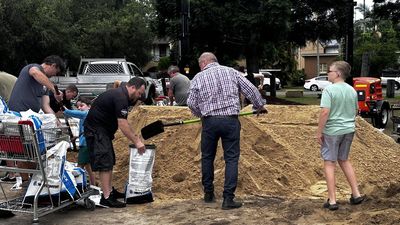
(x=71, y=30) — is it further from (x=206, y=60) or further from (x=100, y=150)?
(x=100, y=150)

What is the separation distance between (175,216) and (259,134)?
2960 mm

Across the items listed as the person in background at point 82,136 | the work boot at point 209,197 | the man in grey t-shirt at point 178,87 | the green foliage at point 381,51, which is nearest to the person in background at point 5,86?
the person in background at point 82,136

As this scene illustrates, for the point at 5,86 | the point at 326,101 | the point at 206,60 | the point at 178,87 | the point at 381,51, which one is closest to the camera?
the point at 326,101

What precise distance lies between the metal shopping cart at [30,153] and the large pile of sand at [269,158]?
1.77 m

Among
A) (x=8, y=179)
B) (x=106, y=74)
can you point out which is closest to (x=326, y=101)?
(x=8, y=179)

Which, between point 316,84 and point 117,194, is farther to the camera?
point 316,84

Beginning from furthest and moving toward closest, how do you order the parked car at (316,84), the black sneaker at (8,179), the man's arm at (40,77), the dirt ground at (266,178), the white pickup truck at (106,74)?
1. the parked car at (316,84)
2. the white pickup truck at (106,74)
3. the black sneaker at (8,179)
4. the man's arm at (40,77)
5. the dirt ground at (266,178)

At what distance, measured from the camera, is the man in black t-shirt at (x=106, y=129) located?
6773 mm

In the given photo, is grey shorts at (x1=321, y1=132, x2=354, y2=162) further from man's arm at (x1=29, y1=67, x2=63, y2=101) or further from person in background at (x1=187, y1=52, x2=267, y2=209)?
man's arm at (x1=29, y1=67, x2=63, y2=101)

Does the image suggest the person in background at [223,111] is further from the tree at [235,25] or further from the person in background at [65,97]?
the tree at [235,25]

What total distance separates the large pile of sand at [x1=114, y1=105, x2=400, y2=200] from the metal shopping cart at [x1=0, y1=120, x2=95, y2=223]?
177 centimetres

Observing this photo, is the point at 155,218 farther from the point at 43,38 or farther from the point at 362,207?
the point at 43,38

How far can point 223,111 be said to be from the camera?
6676 mm

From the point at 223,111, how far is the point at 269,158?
7.14 ft
